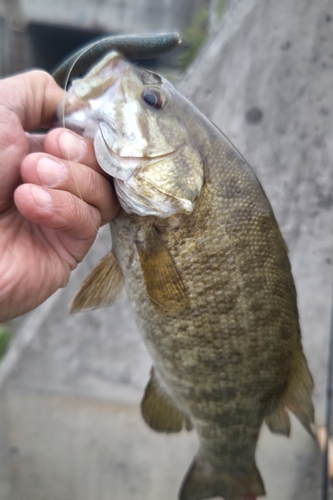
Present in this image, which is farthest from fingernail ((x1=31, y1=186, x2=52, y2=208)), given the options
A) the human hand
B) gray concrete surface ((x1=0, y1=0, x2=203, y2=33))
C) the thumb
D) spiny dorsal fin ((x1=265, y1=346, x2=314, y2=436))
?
gray concrete surface ((x1=0, y1=0, x2=203, y2=33))

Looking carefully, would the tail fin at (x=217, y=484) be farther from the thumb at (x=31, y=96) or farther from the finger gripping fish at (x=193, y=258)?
the thumb at (x=31, y=96)

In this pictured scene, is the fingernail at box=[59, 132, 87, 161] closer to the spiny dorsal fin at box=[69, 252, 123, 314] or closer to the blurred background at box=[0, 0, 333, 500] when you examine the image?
the spiny dorsal fin at box=[69, 252, 123, 314]

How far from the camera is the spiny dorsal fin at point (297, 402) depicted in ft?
3.21

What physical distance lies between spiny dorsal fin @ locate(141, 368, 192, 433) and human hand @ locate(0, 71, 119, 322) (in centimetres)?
41

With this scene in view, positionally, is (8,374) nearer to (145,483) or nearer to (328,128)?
(145,483)

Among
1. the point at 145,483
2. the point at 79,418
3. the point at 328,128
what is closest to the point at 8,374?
the point at 79,418

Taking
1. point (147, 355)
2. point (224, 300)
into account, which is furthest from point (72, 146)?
point (147, 355)

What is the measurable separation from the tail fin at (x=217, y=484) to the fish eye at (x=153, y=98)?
1016 mm

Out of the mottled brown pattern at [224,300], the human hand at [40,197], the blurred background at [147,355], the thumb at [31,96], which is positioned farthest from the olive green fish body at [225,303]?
the blurred background at [147,355]

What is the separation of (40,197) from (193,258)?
0.36 meters

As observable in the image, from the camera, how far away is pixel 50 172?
31.0 inches

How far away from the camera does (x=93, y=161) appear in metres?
0.85

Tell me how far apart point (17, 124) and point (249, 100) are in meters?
1.35

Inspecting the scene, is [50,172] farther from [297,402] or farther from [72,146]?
[297,402]
